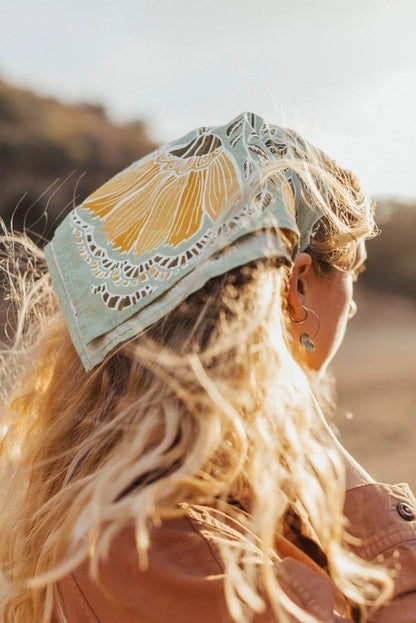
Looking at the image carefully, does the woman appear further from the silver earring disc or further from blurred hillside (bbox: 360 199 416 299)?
blurred hillside (bbox: 360 199 416 299)

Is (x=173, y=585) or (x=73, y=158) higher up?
(x=73, y=158)

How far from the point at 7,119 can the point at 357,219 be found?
62.6ft

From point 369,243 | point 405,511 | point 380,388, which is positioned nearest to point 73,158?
point 369,243

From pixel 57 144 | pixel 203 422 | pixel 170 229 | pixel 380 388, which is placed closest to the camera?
pixel 203 422

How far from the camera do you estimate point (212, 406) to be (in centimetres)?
154

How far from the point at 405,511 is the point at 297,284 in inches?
20.0

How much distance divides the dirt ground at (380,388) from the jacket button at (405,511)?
0.56 m

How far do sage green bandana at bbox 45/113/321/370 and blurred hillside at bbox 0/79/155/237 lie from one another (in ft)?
47.7

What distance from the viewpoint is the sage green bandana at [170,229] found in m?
1.58

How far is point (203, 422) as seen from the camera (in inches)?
60.1

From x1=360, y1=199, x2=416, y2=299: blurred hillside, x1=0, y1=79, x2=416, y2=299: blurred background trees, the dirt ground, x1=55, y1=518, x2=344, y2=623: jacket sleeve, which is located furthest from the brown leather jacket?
x1=360, y1=199, x2=416, y2=299: blurred hillside

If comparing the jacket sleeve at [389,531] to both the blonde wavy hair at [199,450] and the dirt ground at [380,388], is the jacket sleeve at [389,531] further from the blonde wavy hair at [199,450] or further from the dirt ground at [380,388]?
the dirt ground at [380,388]

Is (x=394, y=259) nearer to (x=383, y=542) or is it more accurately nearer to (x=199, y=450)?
(x=383, y=542)

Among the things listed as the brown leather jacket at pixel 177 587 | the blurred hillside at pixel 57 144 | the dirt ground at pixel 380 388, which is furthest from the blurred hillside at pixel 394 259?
the brown leather jacket at pixel 177 587
